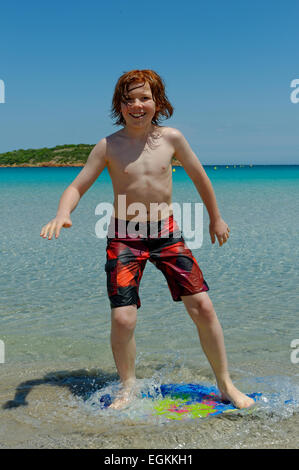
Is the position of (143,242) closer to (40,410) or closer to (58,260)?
(40,410)

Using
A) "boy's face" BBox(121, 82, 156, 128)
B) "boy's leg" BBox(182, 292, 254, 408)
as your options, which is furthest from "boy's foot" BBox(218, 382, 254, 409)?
"boy's face" BBox(121, 82, 156, 128)

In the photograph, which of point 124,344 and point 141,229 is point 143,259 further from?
point 124,344

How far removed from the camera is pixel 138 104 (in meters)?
3.07

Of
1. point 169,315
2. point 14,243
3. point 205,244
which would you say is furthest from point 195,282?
point 14,243

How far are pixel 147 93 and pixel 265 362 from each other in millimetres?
2191

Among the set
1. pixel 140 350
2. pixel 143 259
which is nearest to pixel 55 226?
pixel 143 259

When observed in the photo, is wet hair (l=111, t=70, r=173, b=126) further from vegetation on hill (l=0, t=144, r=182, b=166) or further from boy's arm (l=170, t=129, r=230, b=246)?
vegetation on hill (l=0, t=144, r=182, b=166)

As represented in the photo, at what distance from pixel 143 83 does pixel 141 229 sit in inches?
36.4

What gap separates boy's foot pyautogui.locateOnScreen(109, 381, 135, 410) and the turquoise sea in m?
0.05

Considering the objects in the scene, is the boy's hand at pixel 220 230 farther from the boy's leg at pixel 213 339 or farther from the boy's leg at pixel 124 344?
the boy's leg at pixel 124 344

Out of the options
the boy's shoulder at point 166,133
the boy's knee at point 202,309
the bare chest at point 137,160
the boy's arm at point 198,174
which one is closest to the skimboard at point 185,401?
the boy's knee at point 202,309

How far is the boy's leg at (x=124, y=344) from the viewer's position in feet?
9.70

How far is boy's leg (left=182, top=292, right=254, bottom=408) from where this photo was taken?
299cm

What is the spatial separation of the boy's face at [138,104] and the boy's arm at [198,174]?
0.67 ft
